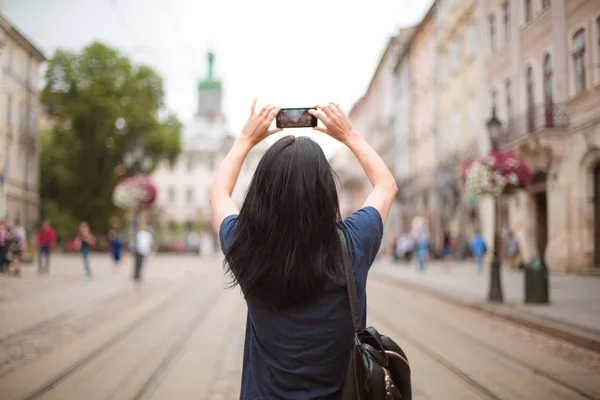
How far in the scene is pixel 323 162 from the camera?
91.5 inches

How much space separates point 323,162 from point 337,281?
394 mm

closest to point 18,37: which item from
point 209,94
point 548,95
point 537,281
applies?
point 537,281

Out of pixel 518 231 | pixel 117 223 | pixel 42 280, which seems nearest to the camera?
pixel 42 280

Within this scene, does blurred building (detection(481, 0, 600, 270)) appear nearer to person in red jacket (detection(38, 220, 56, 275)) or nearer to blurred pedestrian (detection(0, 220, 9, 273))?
blurred pedestrian (detection(0, 220, 9, 273))

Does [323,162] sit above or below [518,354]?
above

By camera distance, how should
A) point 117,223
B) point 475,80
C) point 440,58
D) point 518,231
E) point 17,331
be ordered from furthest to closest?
point 117,223
point 440,58
point 475,80
point 518,231
point 17,331

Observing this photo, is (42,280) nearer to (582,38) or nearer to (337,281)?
(582,38)

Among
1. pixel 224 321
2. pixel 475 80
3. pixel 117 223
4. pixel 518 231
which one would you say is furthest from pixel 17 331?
pixel 117 223

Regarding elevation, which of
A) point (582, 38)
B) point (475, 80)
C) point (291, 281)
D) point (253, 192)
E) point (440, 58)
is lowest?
point (291, 281)

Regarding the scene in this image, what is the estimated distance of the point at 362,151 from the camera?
2605 millimetres

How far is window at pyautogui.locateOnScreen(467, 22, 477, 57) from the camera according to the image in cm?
3349

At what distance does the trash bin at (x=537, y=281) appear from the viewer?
12.9 meters

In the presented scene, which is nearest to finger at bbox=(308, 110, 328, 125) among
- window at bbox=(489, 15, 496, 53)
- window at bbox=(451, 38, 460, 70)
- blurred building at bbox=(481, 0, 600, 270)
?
blurred building at bbox=(481, 0, 600, 270)

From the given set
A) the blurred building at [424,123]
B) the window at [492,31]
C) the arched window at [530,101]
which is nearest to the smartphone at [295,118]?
the arched window at [530,101]
